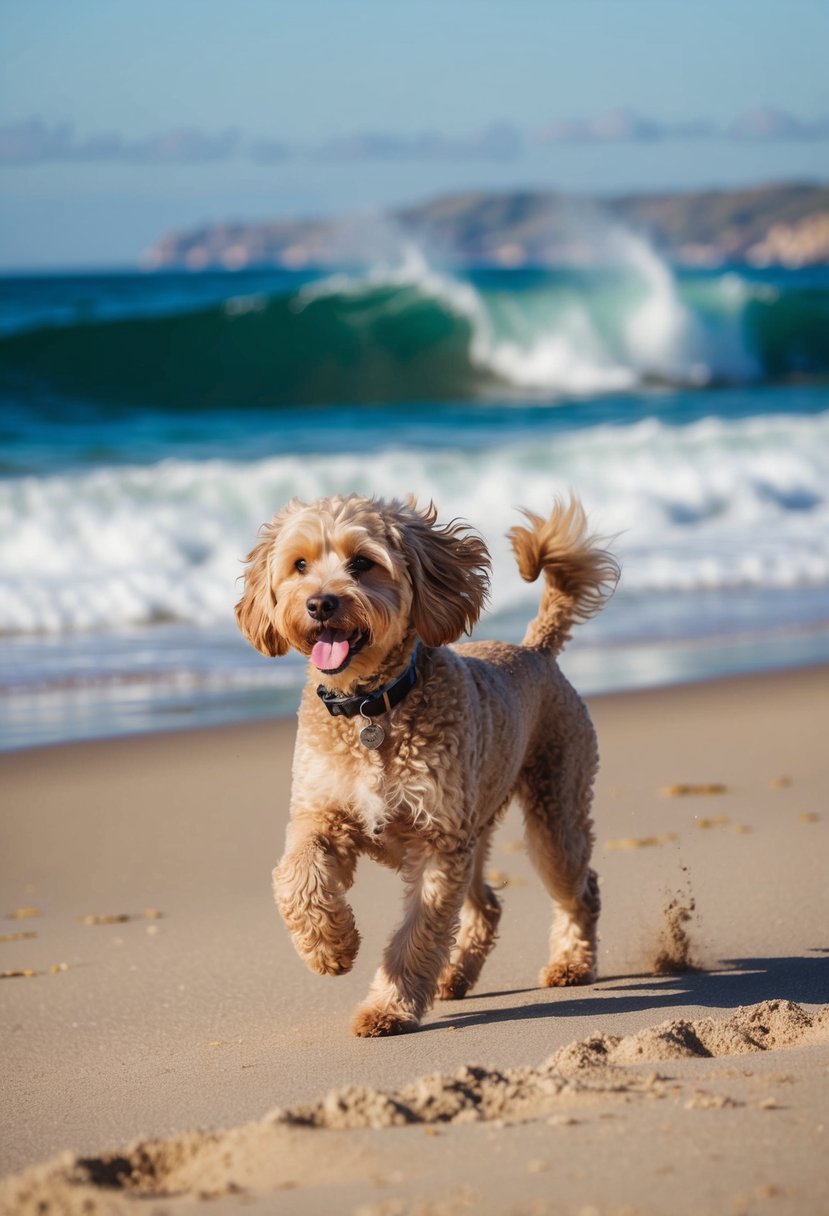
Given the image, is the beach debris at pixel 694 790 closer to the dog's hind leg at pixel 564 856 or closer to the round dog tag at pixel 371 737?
the dog's hind leg at pixel 564 856

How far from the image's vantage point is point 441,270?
33.2m

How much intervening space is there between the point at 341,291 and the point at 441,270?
2902 millimetres

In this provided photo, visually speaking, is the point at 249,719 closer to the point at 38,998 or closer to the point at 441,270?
Answer: the point at 38,998

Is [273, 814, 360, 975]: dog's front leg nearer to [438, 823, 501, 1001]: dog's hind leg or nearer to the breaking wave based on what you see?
[438, 823, 501, 1001]: dog's hind leg

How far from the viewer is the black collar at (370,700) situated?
439 centimetres

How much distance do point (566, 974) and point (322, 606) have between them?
1.50 meters

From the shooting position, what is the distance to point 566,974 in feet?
16.2

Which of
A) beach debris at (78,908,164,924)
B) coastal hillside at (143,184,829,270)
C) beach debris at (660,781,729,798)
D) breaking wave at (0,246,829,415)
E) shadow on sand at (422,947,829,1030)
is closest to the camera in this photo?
shadow on sand at (422,947,829,1030)

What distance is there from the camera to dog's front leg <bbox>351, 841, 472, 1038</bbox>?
14.1 ft

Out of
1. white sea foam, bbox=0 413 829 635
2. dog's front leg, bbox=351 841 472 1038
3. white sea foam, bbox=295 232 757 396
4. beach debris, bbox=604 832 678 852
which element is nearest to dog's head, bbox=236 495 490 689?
dog's front leg, bbox=351 841 472 1038

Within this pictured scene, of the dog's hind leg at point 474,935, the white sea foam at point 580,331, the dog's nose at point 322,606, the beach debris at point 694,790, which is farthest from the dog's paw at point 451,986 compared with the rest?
the white sea foam at point 580,331

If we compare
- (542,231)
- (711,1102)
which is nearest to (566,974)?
(711,1102)

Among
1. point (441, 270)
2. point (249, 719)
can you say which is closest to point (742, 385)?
point (441, 270)

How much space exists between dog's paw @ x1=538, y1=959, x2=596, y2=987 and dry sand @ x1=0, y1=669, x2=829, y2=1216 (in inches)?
3.4
